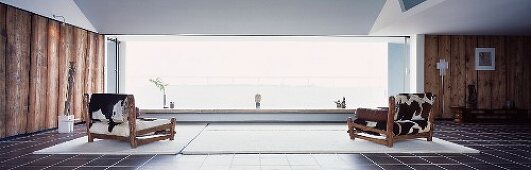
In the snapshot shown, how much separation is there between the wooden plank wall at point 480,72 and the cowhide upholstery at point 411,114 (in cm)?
389

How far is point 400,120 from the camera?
214 inches

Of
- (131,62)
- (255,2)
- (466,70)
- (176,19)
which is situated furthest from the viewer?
(131,62)

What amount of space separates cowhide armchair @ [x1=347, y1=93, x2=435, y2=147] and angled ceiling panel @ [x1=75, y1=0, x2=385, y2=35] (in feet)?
8.78

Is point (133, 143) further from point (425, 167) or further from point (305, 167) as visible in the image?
point (425, 167)

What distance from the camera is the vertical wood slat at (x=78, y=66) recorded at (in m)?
7.72

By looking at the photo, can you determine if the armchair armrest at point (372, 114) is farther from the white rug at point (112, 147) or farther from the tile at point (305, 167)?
the white rug at point (112, 147)

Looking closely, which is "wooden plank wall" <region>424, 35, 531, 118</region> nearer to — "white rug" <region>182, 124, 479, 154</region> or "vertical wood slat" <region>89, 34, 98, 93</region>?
"white rug" <region>182, 124, 479, 154</region>

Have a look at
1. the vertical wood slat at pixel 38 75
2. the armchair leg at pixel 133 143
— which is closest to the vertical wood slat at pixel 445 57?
the armchair leg at pixel 133 143

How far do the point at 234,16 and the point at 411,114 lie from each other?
382cm

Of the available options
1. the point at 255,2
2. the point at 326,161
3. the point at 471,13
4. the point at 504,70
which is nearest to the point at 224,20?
the point at 255,2

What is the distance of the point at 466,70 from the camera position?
9.23 m

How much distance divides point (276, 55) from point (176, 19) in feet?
9.20

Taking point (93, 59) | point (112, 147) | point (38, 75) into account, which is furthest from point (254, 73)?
point (112, 147)

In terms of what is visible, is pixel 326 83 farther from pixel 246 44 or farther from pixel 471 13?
pixel 471 13
